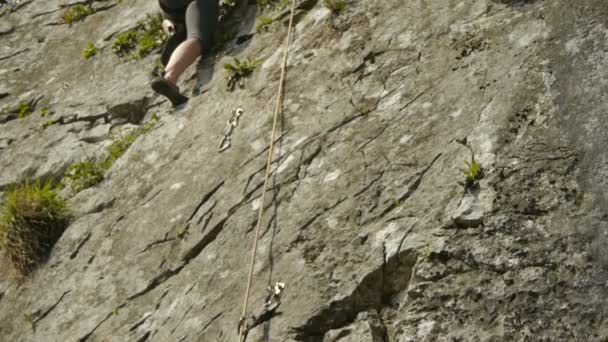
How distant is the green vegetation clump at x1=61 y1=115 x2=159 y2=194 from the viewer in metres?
8.01

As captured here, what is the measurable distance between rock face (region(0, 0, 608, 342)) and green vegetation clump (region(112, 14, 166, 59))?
34.3 inches

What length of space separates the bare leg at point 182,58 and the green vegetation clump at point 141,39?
1.12m

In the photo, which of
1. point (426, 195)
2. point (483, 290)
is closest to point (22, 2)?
point (426, 195)

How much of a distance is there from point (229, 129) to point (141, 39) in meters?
2.89

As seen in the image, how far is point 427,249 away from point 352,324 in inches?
27.1

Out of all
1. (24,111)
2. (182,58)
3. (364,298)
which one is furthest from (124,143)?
(364,298)

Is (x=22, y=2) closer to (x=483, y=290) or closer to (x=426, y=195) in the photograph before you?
(x=426, y=195)

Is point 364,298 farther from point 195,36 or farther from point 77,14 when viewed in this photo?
point 77,14

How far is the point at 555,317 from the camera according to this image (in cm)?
462

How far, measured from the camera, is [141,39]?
9633mm

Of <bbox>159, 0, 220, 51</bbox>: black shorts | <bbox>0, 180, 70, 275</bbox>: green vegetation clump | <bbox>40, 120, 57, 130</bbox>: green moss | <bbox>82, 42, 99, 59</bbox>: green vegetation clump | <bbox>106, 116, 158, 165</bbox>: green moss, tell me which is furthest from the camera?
<bbox>82, 42, 99, 59</bbox>: green vegetation clump

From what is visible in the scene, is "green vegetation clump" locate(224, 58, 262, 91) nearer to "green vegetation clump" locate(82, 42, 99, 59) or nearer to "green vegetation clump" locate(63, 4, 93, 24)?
"green vegetation clump" locate(82, 42, 99, 59)

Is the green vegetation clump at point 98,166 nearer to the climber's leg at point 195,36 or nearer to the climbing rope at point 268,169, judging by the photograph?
the climber's leg at point 195,36

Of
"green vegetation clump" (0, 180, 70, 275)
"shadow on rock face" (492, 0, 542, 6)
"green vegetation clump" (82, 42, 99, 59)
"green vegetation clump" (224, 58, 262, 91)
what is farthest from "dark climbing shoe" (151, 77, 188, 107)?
"shadow on rock face" (492, 0, 542, 6)
